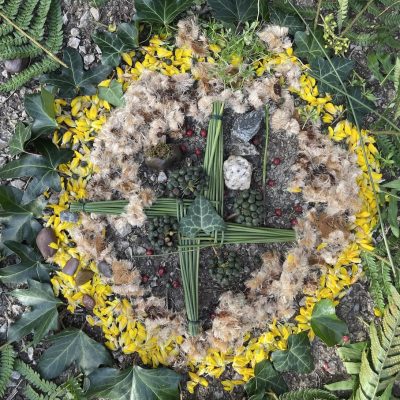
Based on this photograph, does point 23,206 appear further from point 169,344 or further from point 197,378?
point 197,378

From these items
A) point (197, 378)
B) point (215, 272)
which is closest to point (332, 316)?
point (215, 272)

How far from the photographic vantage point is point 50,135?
2525 millimetres

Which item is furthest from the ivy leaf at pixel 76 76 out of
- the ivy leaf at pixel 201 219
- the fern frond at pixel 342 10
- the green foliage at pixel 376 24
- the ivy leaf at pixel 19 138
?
the green foliage at pixel 376 24

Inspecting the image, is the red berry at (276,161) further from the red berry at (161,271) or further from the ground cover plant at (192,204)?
the red berry at (161,271)

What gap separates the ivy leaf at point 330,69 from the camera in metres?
2.42

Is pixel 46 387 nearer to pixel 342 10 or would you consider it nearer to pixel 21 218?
pixel 21 218

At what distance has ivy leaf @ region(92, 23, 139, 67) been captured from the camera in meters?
2.41

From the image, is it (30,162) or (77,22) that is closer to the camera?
(30,162)

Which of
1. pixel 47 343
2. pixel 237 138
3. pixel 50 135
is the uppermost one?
pixel 237 138

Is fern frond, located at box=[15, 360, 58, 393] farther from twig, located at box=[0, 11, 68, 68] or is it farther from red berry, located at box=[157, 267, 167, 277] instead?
twig, located at box=[0, 11, 68, 68]

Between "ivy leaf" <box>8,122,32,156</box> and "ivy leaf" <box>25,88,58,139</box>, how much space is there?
0.04 meters

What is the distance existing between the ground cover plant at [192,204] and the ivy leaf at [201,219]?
0.13ft

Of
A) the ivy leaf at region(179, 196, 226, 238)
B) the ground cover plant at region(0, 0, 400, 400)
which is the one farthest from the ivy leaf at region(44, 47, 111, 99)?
the ivy leaf at region(179, 196, 226, 238)

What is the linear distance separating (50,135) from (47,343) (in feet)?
3.70
